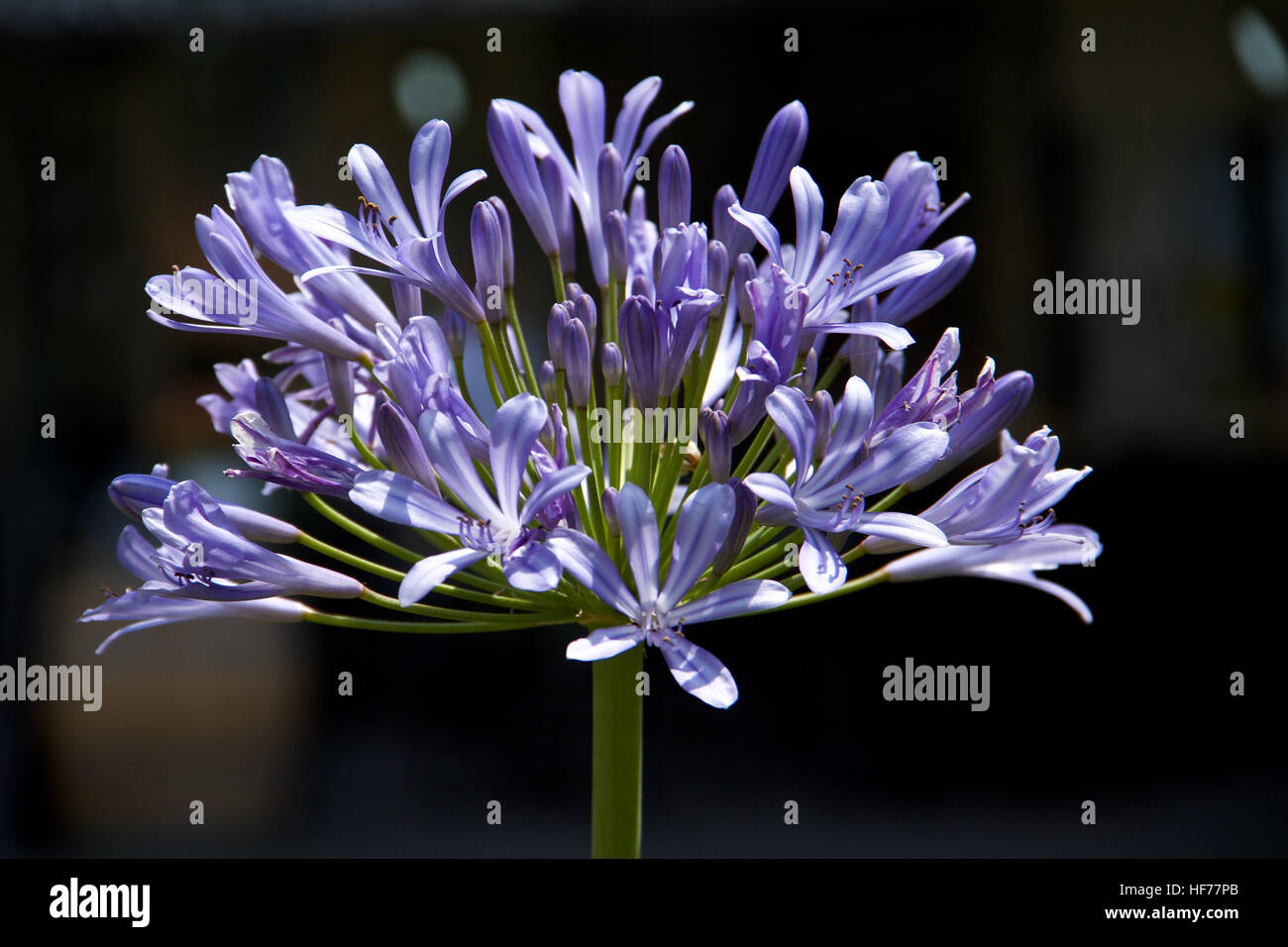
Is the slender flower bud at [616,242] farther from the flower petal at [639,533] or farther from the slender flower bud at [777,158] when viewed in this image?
the flower petal at [639,533]

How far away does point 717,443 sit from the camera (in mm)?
859

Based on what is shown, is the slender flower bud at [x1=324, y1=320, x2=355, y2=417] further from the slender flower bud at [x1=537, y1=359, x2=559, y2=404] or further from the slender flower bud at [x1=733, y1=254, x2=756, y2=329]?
the slender flower bud at [x1=733, y1=254, x2=756, y2=329]

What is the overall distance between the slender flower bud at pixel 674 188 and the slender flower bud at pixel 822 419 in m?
0.21

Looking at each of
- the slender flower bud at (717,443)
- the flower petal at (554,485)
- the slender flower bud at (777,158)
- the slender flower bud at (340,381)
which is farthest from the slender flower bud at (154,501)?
the slender flower bud at (777,158)

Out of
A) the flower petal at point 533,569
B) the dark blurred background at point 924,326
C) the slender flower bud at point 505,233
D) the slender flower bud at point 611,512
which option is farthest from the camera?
the dark blurred background at point 924,326

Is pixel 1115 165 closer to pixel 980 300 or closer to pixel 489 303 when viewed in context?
pixel 980 300

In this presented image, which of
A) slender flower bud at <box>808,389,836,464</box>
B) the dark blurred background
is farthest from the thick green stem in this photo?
the dark blurred background

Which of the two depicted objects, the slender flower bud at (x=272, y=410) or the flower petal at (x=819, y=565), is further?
the slender flower bud at (x=272, y=410)

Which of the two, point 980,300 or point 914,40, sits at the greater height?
point 914,40

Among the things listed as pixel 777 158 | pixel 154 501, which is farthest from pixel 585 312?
pixel 154 501

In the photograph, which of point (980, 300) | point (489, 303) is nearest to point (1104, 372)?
point (980, 300)

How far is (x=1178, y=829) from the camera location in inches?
141

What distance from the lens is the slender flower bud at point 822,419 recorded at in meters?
0.86

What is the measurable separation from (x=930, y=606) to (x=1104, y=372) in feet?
3.06
